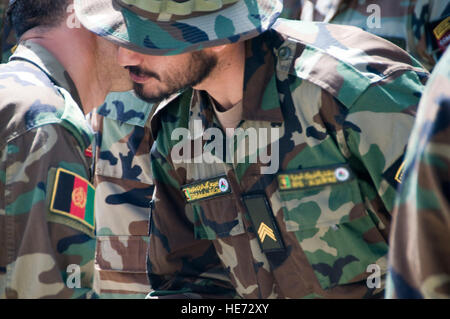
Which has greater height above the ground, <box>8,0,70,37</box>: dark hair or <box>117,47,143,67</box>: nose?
<box>8,0,70,37</box>: dark hair

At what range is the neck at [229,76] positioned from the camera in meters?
2.70

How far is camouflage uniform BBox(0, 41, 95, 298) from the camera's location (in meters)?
1.98

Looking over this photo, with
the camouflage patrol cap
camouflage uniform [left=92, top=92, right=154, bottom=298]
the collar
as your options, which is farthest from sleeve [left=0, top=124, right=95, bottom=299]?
camouflage uniform [left=92, top=92, right=154, bottom=298]

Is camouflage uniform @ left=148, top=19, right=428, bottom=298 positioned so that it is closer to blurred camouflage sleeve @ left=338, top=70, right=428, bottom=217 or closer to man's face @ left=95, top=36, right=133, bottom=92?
A: blurred camouflage sleeve @ left=338, top=70, right=428, bottom=217

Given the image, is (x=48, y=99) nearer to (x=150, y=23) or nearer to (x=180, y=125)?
(x=150, y=23)

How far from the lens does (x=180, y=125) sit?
9.45ft

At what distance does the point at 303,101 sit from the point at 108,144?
163 cm

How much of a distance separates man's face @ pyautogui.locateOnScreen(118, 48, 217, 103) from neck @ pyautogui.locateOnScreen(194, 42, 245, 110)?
3 cm

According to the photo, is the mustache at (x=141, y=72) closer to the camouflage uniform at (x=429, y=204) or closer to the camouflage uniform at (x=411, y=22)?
the camouflage uniform at (x=411, y=22)

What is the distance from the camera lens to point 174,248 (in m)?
2.86

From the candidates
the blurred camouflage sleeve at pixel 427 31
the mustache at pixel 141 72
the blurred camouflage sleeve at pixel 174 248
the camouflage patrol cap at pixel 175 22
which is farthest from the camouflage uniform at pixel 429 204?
the blurred camouflage sleeve at pixel 427 31

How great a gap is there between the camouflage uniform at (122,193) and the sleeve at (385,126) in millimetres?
1587
